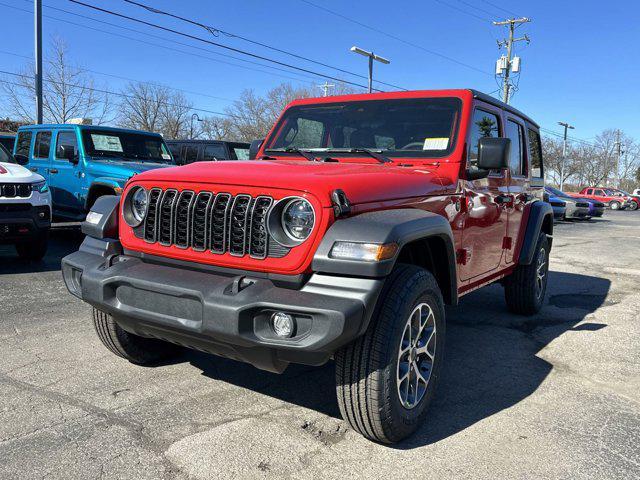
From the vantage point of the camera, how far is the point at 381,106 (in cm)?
406

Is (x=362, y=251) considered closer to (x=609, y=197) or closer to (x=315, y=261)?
(x=315, y=261)

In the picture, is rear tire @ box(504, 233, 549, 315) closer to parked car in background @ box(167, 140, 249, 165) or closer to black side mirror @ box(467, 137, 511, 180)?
black side mirror @ box(467, 137, 511, 180)

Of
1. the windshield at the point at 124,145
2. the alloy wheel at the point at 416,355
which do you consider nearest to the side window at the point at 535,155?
the alloy wheel at the point at 416,355

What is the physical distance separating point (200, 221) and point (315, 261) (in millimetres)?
724

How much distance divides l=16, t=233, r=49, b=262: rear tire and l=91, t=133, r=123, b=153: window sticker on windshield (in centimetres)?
216

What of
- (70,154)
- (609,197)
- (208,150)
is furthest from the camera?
(609,197)

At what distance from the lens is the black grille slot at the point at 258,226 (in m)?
2.61

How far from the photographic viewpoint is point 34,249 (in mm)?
7199

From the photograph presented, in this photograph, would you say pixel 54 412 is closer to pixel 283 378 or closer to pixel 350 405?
pixel 283 378

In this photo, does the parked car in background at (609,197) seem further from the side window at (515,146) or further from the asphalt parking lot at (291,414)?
the asphalt parking lot at (291,414)

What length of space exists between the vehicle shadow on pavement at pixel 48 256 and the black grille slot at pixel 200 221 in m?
4.95

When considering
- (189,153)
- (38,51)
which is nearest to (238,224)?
(189,153)

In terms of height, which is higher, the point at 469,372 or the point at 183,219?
the point at 183,219

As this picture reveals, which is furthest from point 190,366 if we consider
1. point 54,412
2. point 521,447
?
point 521,447
